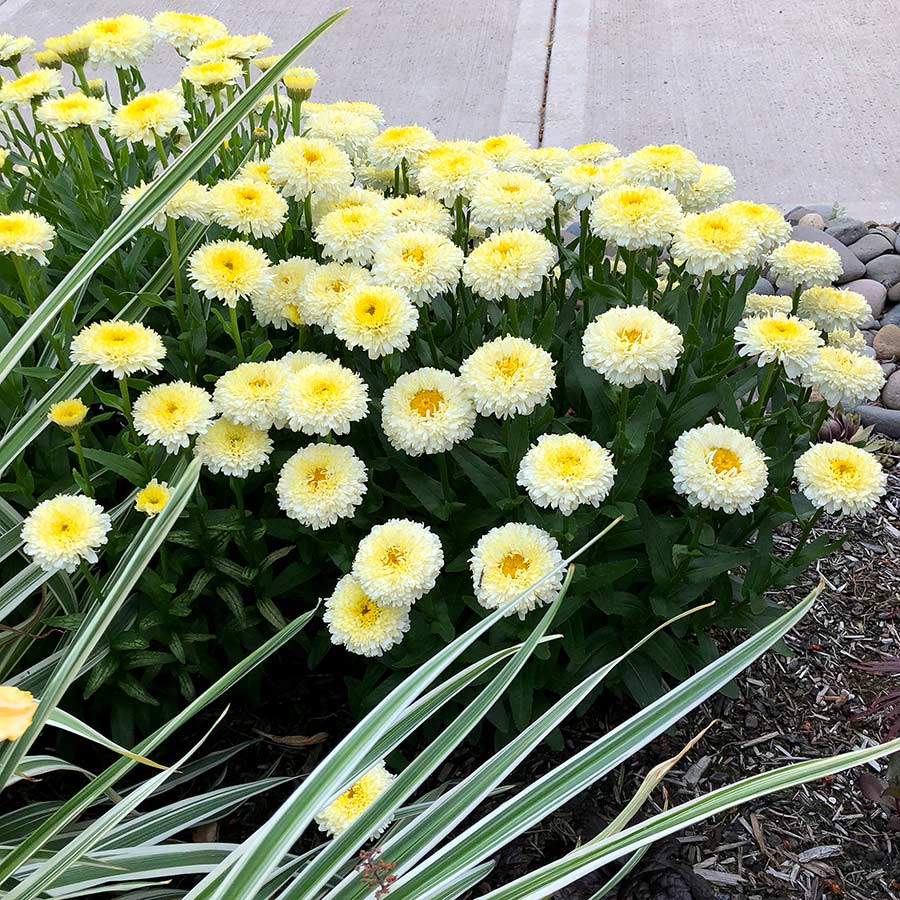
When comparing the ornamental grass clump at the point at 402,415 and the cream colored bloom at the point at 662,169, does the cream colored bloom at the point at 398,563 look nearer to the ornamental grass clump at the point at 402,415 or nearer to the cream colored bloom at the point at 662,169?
the ornamental grass clump at the point at 402,415

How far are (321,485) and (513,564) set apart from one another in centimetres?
32

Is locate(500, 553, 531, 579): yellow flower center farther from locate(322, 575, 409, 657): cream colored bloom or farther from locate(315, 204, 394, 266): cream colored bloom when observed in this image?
locate(315, 204, 394, 266): cream colored bloom

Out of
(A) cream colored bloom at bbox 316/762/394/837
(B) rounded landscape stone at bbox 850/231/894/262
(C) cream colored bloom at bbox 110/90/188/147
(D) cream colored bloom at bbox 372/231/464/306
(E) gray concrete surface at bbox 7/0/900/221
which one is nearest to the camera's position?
(A) cream colored bloom at bbox 316/762/394/837

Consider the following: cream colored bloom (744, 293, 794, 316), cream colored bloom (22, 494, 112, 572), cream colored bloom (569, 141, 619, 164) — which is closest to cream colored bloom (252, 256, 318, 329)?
cream colored bloom (22, 494, 112, 572)

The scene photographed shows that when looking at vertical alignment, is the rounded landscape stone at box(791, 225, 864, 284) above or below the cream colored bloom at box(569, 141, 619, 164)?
below

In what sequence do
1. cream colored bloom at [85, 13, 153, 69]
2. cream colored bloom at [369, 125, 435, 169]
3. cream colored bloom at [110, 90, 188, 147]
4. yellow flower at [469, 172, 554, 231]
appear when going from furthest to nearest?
cream colored bloom at [85, 13, 153, 69], cream colored bloom at [369, 125, 435, 169], cream colored bloom at [110, 90, 188, 147], yellow flower at [469, 172, 554, 231]

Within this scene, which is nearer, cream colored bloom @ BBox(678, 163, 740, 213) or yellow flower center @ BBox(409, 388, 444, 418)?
yellow flower center @ BBox(409, 388, 444, 418)

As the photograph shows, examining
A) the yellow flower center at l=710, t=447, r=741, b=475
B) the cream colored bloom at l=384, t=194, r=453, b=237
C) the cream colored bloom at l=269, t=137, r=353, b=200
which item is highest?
the cream colored bloom at l=269, t=137, r=353, b=200

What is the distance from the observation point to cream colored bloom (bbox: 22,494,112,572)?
1.41 metres

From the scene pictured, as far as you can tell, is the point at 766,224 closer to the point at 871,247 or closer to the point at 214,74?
the point at 214,74

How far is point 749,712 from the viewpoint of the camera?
2020mm

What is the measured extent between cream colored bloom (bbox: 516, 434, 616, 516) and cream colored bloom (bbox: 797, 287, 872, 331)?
2.00 feet

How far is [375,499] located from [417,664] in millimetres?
289

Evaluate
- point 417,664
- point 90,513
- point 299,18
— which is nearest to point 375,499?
point 417,664
